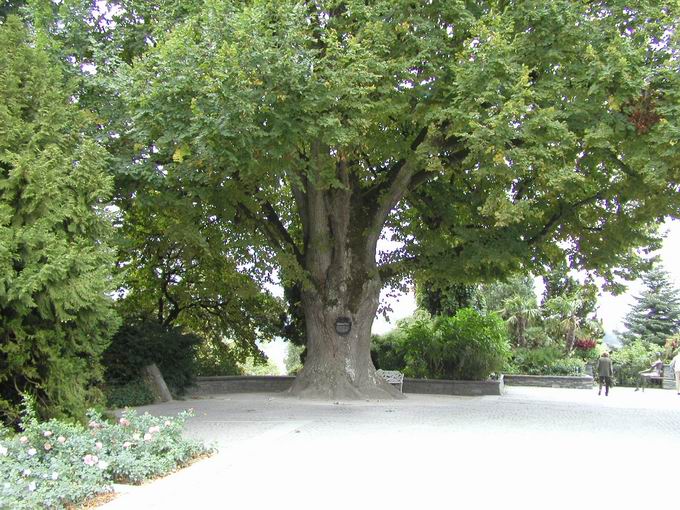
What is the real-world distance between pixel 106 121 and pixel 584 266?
1255 cm

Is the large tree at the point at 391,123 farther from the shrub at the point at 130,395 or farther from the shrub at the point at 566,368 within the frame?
the shrub at the point at 566,368

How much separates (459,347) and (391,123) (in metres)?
8.03

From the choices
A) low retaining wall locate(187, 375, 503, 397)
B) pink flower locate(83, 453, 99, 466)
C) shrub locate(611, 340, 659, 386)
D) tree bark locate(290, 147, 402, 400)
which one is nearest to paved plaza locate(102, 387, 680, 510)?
pink flower locate(83, 453, 99, 466)

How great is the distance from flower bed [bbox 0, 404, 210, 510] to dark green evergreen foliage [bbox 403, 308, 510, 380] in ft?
45.4

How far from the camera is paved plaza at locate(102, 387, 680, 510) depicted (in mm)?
5777

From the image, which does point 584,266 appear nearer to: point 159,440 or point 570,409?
point 570,409

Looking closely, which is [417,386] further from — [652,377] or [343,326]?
[652,377]

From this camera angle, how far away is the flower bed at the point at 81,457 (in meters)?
5.10

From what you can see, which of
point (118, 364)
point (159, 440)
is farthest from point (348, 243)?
point (159, 440)

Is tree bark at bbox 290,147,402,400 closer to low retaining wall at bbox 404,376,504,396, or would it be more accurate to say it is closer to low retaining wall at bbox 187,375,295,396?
low retaining wall at bbox 404,376,504,396

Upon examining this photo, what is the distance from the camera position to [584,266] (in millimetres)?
17859

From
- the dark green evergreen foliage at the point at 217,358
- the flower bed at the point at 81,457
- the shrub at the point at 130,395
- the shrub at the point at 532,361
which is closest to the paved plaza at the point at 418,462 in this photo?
the flower bed at the point at 81,457

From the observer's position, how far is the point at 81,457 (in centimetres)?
591

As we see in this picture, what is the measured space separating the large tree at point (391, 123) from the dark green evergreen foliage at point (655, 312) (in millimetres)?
29633
